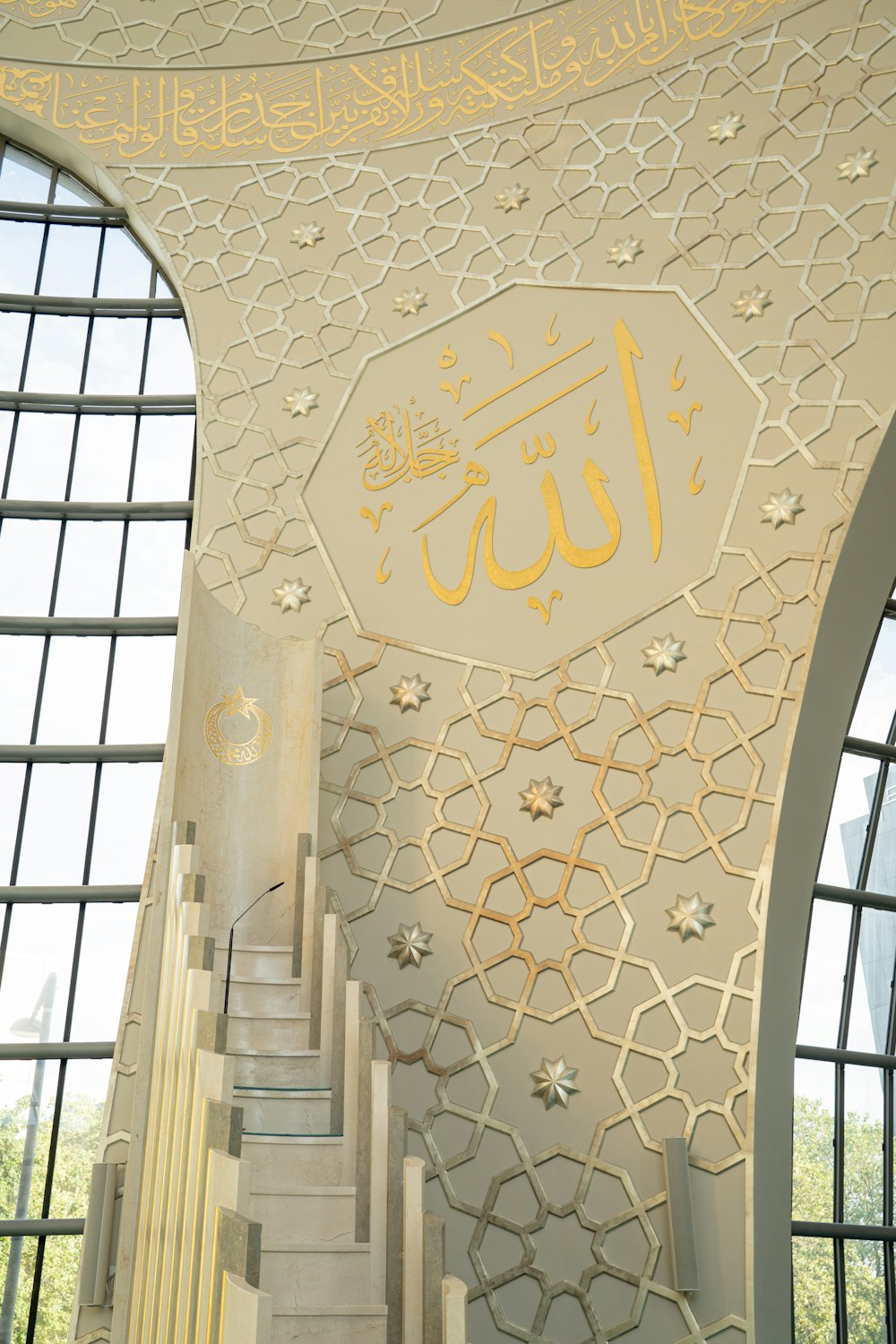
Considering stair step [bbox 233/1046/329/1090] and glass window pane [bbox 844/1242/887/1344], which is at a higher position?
stair step [bbox 233/1046/329/1090]

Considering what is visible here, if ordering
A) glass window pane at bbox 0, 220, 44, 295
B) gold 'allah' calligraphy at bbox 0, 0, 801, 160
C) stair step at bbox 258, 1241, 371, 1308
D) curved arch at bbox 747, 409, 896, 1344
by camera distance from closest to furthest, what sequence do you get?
stair step at bbox 258, 1241, 371, 1308
curved arch at bbox 747, 409, 896, 1344
gold 'allah' calligraphy at bbox 0, 0, 801, 160
glass window pane at bbox 0, 220, 44, 295

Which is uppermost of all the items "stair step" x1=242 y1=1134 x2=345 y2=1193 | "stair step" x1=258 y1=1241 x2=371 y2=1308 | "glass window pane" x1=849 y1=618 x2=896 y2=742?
"glass window pane" x1=849 y1=618 x2=896 y2=742

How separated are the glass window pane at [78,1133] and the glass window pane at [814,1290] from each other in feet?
12.9

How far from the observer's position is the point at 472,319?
24.7 feet

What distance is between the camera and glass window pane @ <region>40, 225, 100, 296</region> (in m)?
9.14

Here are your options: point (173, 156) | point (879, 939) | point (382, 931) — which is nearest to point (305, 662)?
point (382, 931)

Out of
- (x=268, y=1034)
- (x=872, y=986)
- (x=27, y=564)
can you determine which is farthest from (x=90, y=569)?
(x=872, y=986)

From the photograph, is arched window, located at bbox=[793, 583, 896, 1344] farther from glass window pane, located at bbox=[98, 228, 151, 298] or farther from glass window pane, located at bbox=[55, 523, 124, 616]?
glass window pane, located at bbox=[98, 228, 151, 298]

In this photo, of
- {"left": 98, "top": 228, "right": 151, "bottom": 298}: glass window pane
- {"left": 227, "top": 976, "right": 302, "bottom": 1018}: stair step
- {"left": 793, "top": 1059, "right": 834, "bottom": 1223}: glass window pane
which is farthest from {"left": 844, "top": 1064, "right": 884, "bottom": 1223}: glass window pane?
{"left": 98, "top": 228, "right": 151, "bottom": 298}: glass window pane

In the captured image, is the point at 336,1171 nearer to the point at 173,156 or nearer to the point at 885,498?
the point at 885,498

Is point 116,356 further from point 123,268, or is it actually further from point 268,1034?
point 268,1034

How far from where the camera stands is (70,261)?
362 inches

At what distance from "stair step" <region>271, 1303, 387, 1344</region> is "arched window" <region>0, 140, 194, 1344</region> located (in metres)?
4.25

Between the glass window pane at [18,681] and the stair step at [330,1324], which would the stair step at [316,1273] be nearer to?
the stair step at [330,1324]
